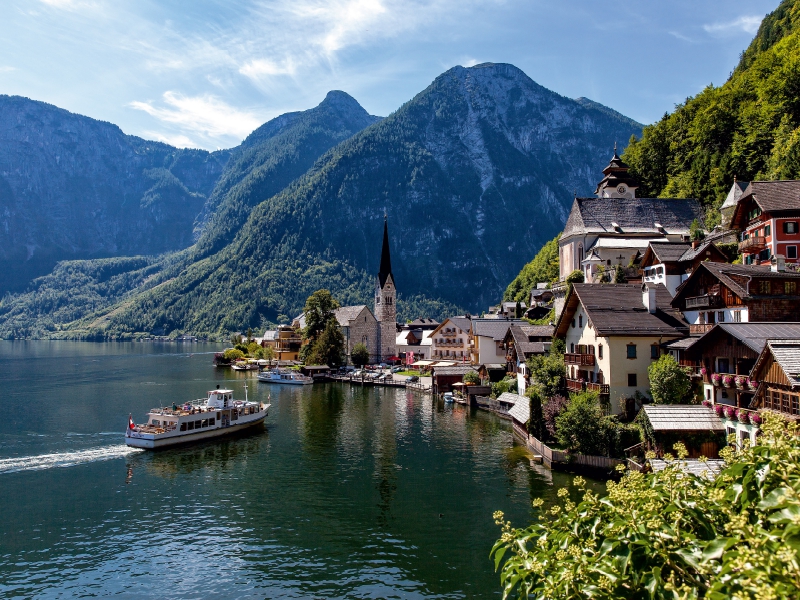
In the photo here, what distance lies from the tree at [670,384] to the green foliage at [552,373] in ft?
45.9

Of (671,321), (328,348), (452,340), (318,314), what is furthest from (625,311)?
(318,314)

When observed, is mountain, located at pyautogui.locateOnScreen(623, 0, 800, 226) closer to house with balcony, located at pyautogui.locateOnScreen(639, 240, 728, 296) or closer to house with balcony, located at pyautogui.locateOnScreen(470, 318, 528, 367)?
house with balcony, located at pyautogui.locateOnScreen(639, 240, 728, 296)

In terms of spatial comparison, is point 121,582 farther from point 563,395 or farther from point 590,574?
point 563,395

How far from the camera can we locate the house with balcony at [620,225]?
8356 cm

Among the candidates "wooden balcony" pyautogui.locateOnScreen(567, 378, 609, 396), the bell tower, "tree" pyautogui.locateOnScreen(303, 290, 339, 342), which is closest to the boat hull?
"wooden balcony" pyautogui.locateOnScreen(567, 378, 609, 396)

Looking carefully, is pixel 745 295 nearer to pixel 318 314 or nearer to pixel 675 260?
pixel 675 260

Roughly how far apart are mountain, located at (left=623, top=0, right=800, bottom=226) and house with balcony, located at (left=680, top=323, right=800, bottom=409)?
4393 centimetres

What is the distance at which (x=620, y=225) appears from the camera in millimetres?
89312

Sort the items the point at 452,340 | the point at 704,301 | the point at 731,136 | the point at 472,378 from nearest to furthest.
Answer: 1. the point at 704,301
2. the point at 472,378
3. the point at 731,136
4. the point at 452,340

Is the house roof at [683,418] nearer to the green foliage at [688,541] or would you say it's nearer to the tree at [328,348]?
the green foliage at [688,541]

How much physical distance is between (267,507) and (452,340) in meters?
88.8

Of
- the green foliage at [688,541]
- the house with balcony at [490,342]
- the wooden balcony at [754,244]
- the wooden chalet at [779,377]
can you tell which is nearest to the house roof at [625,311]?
the wooden balcony at [754,244]

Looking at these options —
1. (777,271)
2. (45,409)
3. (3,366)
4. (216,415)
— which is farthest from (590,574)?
(3,366)

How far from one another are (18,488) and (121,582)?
67.7 ft
